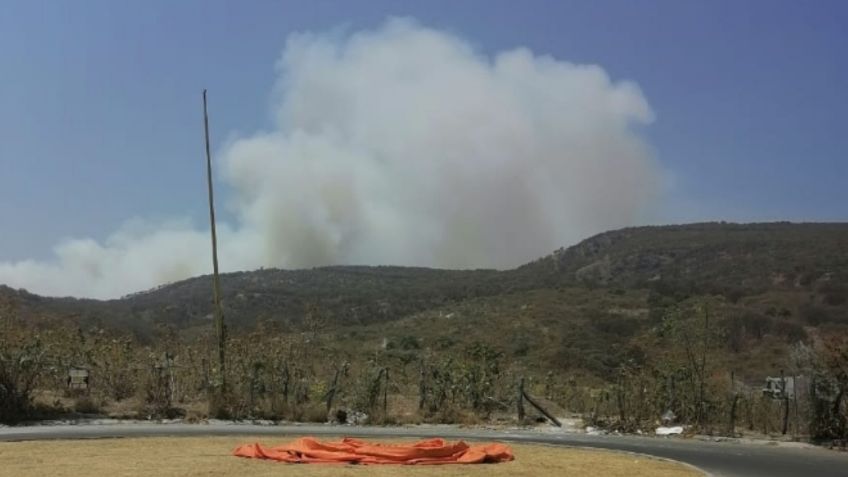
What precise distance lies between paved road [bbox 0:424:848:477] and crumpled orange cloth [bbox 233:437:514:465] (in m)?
4.44

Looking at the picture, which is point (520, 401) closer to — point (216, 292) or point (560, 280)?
point (216, 292)

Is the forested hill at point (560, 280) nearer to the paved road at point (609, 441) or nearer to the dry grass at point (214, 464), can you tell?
the paved road at point (609, 441)

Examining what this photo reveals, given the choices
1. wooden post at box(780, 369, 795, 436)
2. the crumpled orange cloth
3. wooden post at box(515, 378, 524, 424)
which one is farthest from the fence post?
the crumpled orange cloth

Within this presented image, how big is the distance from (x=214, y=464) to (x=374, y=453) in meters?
2.95

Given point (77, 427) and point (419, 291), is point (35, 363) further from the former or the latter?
point (419, 291)

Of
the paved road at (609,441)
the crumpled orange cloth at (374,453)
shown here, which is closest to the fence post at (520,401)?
the paved road at (609,441)

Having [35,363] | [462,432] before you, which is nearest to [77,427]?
[35,363]

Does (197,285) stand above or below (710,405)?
above

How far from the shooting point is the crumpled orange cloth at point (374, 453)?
16172 millimetres

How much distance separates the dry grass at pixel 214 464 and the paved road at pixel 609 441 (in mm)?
1533

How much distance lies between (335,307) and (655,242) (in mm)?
37947

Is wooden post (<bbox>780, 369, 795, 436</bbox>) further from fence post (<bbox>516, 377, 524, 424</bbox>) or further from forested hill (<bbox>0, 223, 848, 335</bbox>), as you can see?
forested hill (<bbox>0, 223, 848, 335</bbox>)

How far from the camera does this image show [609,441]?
22891mm

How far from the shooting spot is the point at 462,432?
82.3 ft
